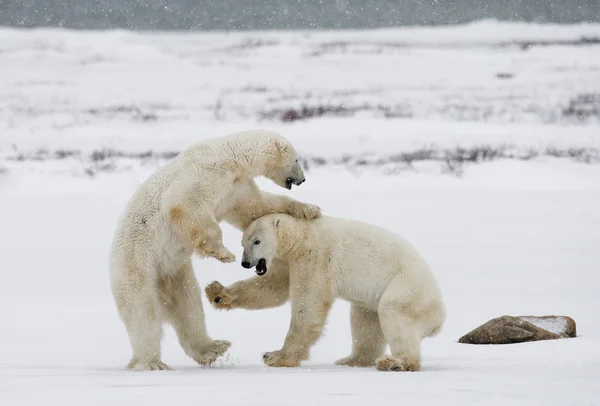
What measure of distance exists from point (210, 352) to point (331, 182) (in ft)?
30.3

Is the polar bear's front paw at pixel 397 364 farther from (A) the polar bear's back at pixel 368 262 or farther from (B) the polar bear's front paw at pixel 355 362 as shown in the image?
(B) the polar bear's front paw at pixel 355 362

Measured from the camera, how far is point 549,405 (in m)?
3.32

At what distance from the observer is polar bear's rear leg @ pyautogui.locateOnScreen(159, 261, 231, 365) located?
5465mm

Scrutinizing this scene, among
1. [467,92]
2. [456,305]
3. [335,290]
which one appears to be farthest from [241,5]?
[335,290]

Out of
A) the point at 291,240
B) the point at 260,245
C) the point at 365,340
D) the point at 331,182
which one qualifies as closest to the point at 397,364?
the point at 365,340

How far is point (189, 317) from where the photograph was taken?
18.1ft

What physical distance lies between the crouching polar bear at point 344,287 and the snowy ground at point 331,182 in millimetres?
256

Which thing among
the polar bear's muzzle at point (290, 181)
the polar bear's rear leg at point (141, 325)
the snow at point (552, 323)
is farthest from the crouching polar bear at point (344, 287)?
the snow at point (552, 323)

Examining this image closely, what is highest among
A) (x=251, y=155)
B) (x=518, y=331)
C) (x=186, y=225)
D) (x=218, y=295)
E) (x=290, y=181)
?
(x=251, y=155)

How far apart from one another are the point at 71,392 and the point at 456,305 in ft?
13.5

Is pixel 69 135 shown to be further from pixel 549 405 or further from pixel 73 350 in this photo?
pixel 549 405

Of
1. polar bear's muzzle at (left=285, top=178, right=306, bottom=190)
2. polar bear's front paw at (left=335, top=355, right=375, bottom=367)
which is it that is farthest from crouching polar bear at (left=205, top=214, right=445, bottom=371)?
polar bear's muzzle at (left=285, top=178, right=306, bottom=190)

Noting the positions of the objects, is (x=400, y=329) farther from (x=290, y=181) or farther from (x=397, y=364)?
(x=290, y=181)

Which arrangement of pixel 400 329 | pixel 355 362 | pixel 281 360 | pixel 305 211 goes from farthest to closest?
1. pixel 305 211
2. pixel 355 362
3. pixel 281 360
4. pixel 400 329
